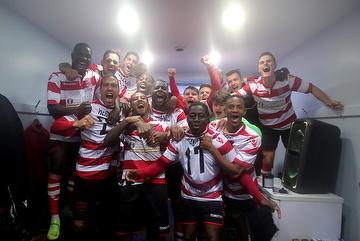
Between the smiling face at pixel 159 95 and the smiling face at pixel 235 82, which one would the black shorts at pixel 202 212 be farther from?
the smiling face at pixel 235 82

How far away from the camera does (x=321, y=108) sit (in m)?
3.40

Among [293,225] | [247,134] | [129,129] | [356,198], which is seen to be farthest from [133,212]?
[356,198]

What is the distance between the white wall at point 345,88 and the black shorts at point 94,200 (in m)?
2.43

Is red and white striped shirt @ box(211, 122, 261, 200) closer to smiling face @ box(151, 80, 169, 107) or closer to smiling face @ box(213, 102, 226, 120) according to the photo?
smiling face @ box(213, 102, 226, 120)

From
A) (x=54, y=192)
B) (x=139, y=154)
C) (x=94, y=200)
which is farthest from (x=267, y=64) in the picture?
(x=54, y=192)

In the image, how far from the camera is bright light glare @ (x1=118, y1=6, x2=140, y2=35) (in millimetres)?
2967

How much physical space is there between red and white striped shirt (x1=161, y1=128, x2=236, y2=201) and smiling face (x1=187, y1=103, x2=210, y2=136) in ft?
0.19

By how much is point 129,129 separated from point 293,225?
1761mm

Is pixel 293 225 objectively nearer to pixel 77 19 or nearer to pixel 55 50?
pixel 77 19

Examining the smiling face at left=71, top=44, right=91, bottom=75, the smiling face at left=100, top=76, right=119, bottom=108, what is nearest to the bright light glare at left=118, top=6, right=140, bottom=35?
the smiling face at left=71, top=44, right=91, bottom=75

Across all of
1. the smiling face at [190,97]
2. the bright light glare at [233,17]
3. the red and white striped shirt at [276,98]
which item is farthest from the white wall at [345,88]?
the smiling face at [190,97]

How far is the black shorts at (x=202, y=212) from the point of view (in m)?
2.03

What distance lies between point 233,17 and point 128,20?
1260mm

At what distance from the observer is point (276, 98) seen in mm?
3205
